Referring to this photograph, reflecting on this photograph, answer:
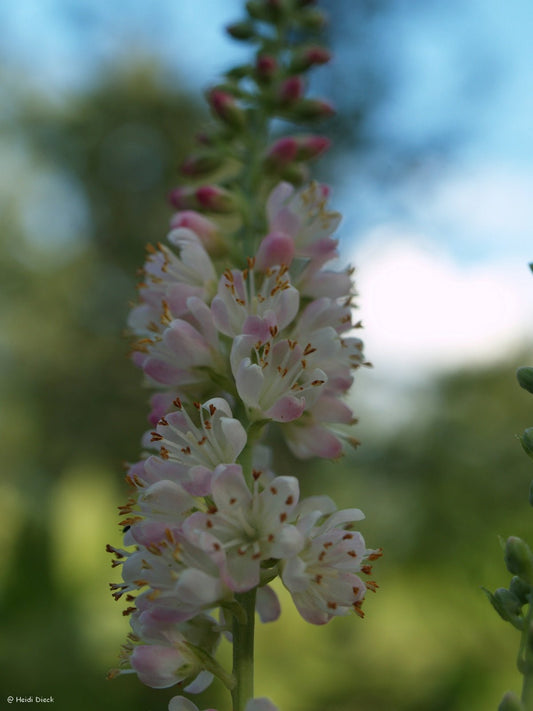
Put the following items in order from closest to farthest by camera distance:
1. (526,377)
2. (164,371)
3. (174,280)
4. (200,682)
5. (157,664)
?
(526,377)
(157,664)
(200,682)
(164,371)
(174,280)

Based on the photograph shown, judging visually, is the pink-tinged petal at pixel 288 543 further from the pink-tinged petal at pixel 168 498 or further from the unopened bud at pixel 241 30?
the unopened bud at pixel 241 30

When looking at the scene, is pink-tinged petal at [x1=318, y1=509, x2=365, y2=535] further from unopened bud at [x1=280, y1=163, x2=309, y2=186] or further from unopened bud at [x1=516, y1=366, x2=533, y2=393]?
unopened bud at [x1=280, y1=163, x2=309, y2=186]

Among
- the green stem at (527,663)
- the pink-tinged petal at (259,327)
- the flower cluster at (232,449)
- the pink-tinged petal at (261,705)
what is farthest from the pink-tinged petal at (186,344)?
the green stem at (527,663)

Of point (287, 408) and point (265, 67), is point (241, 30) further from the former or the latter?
point (287, 408)

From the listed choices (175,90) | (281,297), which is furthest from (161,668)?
(175,90)

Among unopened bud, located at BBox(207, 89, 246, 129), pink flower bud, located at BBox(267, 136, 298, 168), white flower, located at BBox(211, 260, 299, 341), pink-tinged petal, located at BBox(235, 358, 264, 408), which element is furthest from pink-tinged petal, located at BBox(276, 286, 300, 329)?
unopened bud, located at BBox(207, 89, 246, 129)

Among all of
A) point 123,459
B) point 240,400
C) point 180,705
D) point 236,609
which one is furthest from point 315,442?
point 123,459

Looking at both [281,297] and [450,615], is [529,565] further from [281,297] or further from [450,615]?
[450,615]
